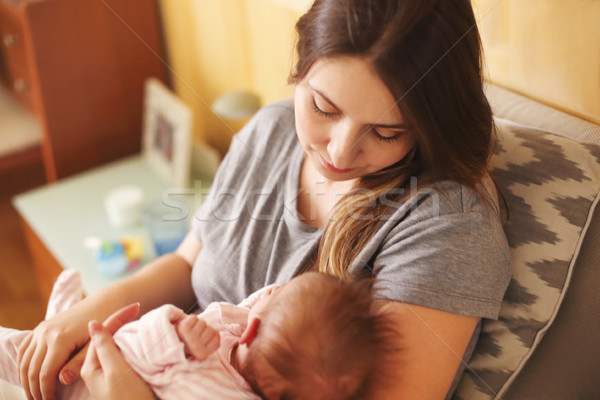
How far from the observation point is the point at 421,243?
0.93m

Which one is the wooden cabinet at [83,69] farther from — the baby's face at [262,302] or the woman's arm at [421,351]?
the woman's arm at [421,351]

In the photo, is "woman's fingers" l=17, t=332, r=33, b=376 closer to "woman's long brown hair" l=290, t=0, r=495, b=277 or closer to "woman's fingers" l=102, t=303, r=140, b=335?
"woman's fingers" l=102, t=303, r=140, b=335

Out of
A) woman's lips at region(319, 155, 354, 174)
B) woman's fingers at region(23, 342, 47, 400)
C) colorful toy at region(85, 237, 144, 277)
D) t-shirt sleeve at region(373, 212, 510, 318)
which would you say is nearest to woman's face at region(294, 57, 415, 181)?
woman's lips at region(319, 155, 354, 174)

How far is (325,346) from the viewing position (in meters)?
0.85

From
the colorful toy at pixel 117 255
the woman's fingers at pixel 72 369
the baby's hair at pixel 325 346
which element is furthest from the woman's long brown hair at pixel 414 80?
the colorful toy at pixel 117 255

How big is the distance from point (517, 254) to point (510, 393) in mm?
241

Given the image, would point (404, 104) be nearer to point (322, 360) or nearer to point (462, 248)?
point (462, 248)

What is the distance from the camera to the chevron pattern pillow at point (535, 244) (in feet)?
3.13

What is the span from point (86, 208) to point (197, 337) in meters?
1.29

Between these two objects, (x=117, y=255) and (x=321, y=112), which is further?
(x=117, y=255)

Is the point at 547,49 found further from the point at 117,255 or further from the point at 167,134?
the point at 167,134

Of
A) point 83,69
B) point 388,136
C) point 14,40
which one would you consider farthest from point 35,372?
point 14,40

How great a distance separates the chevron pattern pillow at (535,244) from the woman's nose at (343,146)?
11.3 inches

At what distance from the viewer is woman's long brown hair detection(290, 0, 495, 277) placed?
2.76 ft
